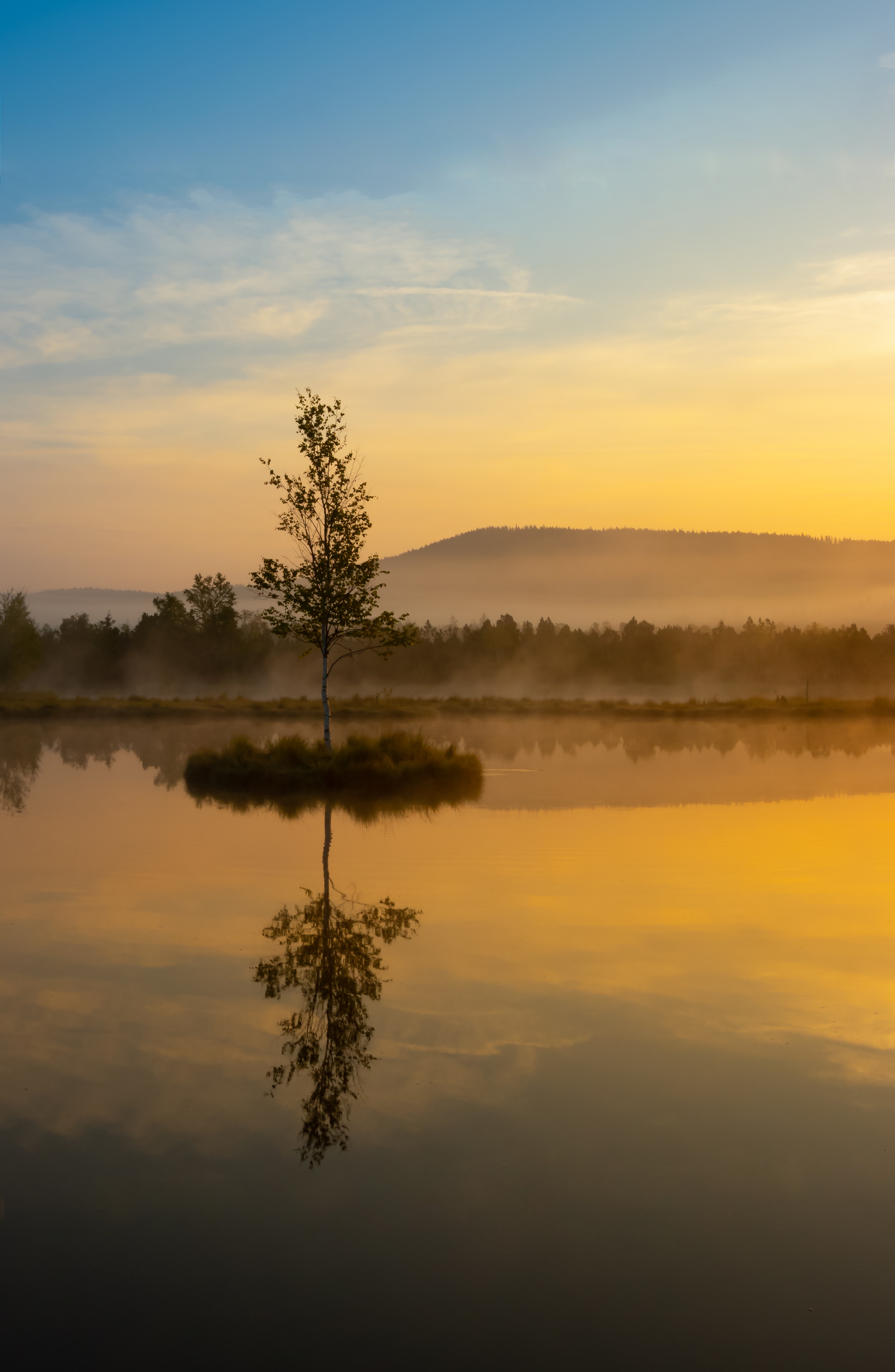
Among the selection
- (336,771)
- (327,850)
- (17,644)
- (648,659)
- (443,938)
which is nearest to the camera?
(443,938)

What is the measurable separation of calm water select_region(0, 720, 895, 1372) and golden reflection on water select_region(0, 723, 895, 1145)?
0.16 feet

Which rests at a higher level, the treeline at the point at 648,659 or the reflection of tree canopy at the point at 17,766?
the treeline at the point at 648,659

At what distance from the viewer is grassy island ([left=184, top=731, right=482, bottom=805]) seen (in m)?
Result: 23.7

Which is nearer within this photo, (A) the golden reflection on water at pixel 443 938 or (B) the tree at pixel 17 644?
(A) the golden reflection on water at pixel 443 938

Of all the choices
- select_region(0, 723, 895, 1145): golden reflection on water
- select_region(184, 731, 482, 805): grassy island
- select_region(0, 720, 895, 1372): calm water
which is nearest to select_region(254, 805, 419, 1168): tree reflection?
select_region(0, 720, 895, 1372): calm water

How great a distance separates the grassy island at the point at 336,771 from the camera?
2373 centimetres

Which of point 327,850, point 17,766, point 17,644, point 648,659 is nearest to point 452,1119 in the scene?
point 327,850

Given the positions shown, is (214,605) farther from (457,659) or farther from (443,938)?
(443,938)

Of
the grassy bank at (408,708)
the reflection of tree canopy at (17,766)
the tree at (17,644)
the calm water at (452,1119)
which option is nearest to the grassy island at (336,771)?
the reflection of tree canopy at (17,766)

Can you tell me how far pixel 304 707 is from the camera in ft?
206

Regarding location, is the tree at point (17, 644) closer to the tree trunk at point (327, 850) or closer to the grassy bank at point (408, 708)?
the grassy bank at point (408, 708)

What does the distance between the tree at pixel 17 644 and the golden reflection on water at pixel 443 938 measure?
68468 millimetres

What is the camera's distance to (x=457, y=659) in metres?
129

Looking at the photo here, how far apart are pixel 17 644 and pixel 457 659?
56739mm
